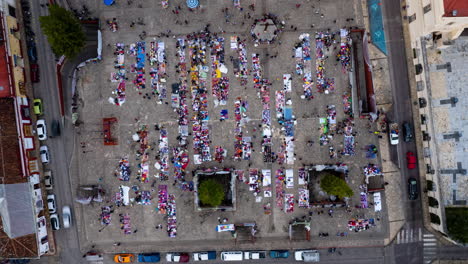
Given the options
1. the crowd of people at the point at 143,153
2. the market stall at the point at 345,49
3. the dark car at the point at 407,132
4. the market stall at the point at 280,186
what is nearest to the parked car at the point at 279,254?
the market stall at the point at 280,186

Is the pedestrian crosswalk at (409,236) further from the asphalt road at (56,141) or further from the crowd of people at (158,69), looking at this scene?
the asphalt road at (56,141)

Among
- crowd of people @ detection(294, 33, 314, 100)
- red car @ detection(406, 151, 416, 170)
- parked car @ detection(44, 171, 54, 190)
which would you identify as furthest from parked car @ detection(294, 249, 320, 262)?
parked car @ detection(44, 171, 54, 190)

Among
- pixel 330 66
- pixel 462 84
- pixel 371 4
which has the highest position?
pixel 371 4

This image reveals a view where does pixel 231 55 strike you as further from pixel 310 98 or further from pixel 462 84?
pixel 462 84

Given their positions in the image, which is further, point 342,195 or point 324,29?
point 324,29

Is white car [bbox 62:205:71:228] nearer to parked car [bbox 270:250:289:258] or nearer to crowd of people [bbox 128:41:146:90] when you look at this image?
crowd of people [bbox 128:41:146:90]

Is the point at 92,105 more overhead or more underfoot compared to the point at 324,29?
more underfoot

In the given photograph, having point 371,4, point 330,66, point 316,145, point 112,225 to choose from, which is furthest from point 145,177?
point 371,4

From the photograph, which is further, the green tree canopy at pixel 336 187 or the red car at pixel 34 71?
the red car at pixel 34 71
